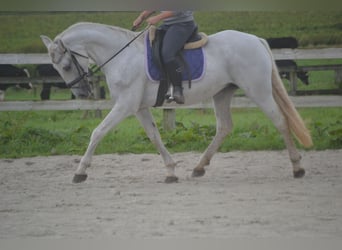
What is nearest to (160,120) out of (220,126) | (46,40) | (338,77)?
(220,126)

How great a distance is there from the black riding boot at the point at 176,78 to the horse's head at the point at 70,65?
51 centimetres

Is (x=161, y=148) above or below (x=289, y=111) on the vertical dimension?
below

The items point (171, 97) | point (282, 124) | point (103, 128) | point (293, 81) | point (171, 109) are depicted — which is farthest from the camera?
point (171, 109)

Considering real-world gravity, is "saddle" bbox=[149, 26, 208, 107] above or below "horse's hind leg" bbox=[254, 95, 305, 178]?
above

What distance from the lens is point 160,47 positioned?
424cm

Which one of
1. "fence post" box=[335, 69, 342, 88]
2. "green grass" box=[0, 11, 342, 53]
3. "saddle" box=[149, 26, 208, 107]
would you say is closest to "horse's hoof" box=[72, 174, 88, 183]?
"saddle" box=[149, 26, 208, 107]

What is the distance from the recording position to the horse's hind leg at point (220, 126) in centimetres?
454

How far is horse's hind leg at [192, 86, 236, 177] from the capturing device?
4.54 meters

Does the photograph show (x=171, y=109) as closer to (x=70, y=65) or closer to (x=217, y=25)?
(x=217, y=25)

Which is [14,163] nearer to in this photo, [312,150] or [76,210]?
[76,210]

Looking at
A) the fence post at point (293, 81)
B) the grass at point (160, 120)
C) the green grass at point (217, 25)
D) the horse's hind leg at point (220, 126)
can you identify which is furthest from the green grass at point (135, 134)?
the horse's hind leg at point (220, 126)

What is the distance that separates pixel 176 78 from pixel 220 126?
49 centimetres

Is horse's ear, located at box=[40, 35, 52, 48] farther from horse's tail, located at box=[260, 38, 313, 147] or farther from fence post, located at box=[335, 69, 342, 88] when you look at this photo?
fence post, located at box=[335, 69, 342, 88]

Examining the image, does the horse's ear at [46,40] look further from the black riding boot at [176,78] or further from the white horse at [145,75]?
the black riding boot at [176,78]
